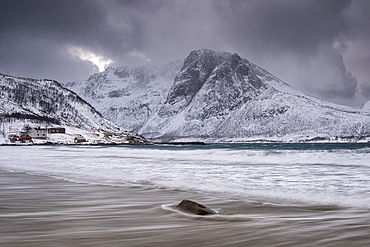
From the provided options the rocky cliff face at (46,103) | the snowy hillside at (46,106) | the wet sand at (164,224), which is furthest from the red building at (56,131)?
the wet sand at (164,224)

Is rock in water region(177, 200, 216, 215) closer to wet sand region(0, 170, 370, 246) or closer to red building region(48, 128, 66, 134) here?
wet sand region(0, 170, 370, 246)

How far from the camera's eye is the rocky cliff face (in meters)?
159

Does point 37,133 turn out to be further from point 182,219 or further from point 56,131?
point 182,219

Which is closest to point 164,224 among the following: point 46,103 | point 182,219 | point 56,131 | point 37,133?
point 182,219

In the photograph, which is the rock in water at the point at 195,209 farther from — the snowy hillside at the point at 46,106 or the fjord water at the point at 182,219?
the snowy hillside at the point at 46,106

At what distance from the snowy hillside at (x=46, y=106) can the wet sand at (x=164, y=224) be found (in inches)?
5761

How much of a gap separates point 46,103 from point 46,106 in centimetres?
270

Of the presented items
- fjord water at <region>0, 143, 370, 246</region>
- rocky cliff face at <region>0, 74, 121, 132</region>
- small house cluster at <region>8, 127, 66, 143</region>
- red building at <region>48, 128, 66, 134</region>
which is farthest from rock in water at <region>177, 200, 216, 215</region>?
rocky cliff face at <region>0, 74, 121, 132</region>

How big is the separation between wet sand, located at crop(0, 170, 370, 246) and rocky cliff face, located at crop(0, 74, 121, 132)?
6143 inches

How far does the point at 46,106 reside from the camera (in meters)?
173

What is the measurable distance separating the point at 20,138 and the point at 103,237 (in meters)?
128

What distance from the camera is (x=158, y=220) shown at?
645 cm

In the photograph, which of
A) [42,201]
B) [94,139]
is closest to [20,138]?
[94,139]

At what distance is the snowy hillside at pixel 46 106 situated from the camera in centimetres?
15116
